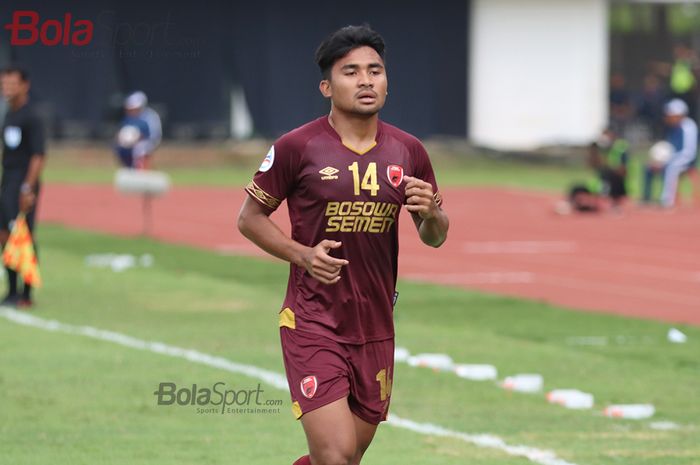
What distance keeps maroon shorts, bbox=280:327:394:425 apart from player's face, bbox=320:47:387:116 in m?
1.05

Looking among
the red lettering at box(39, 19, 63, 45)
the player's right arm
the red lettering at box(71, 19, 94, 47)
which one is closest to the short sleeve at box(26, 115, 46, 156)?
the player's right arm

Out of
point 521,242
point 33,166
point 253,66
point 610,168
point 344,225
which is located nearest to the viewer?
point 344,225

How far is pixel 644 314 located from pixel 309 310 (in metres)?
10.2

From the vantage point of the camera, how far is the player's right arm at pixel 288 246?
6891 mm

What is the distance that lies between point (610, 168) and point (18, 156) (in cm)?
1596

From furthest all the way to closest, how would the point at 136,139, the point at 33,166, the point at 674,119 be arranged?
the point at 674,119 < the point at 136,139 < the point at 33,166

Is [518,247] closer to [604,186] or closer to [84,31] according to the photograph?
[604,186]

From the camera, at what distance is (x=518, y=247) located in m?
24.2

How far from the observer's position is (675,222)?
93.0ft

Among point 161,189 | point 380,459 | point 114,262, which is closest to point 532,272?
point 114,262

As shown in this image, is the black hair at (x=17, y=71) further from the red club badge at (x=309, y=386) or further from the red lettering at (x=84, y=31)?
the red lettering at (x=84, y=31)

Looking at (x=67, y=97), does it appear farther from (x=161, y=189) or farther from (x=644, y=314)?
(x=644, y=314)
